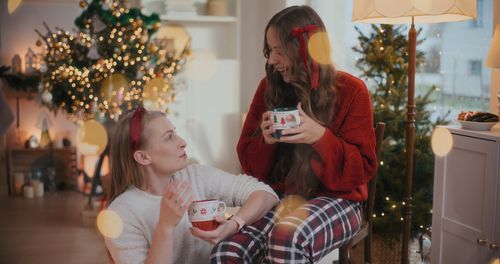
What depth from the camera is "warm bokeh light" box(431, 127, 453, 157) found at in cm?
245

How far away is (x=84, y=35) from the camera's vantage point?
4.15 metres

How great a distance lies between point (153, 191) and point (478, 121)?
122 cm

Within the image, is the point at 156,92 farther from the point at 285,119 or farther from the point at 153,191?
the point at 285,119

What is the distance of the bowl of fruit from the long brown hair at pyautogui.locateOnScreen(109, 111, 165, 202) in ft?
3.86

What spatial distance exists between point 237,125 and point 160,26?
0.91 meters

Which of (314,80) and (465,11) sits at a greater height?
(465,11)

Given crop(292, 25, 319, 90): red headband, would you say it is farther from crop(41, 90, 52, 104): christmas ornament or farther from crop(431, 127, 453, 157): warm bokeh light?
crop(41, 90, 52, 104): christmas ornament

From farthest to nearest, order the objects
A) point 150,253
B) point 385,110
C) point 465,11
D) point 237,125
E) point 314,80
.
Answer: point 237,125, point 385,110, point 465,11, point 314,80, point 150,253

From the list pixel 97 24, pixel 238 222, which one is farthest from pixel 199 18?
pixel 238 222

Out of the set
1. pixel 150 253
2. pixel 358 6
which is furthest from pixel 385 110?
pixel 150 253

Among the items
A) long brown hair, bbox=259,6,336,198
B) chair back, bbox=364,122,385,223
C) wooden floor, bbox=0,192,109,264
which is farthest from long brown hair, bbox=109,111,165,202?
wooden floor, bbox=0,192,109,264

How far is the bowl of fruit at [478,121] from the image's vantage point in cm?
233

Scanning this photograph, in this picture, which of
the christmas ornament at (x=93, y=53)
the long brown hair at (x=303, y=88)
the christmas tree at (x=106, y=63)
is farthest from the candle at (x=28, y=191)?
the long brown hair at (x=303, y=88)

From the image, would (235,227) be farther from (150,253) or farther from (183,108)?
(183,108)
